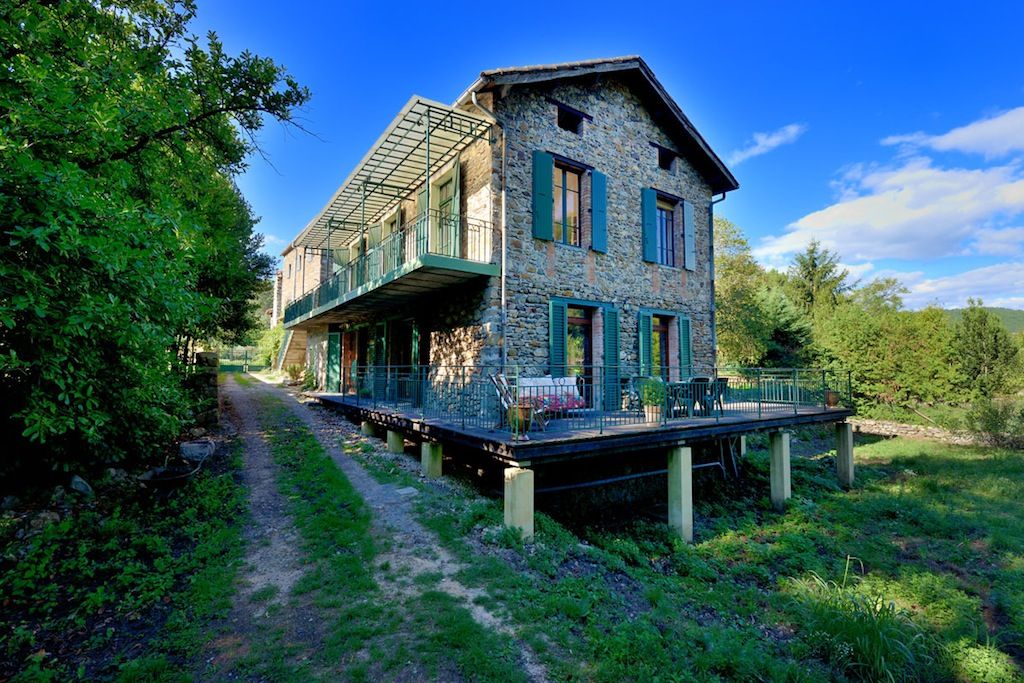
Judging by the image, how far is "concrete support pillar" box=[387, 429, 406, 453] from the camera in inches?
370

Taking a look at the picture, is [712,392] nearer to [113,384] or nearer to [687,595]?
[687,595]

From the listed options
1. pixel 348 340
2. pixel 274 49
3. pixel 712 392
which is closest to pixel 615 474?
pixel 712 392

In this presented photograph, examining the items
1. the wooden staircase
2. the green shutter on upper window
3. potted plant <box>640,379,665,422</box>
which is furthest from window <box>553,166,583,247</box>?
the wooden staircase

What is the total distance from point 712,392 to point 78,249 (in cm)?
960

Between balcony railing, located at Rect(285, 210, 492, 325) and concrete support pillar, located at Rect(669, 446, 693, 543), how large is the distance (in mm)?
5292

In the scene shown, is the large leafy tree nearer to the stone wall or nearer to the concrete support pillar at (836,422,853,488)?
the stone wall

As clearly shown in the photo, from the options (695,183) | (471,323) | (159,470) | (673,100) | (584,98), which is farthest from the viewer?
(695,183)

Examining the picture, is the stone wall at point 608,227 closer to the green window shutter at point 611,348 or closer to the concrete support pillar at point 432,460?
the green window shutter at point 611,348

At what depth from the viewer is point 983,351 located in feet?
48.6

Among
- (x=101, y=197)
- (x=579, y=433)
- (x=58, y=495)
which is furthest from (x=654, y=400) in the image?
(x=58, y=495)

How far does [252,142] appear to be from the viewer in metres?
7.54

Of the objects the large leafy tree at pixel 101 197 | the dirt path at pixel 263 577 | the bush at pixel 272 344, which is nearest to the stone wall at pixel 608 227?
the large leafy tree at pixel 101 197

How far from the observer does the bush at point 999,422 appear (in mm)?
12852

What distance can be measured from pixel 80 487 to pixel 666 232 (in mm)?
13355
